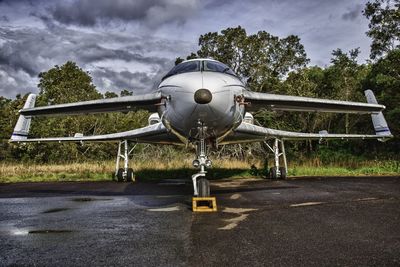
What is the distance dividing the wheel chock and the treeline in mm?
16369

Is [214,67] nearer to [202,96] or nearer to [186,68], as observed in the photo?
[186,68]

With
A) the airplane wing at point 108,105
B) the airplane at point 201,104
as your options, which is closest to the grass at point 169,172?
the airplane at point 201,104

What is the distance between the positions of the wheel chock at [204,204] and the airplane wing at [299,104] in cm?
226

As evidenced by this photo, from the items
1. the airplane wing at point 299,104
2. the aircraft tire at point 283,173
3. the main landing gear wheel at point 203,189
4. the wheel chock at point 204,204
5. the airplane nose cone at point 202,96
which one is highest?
the airplane wing at point 299,104

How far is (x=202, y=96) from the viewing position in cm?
600

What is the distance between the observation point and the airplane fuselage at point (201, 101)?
20.2 ft

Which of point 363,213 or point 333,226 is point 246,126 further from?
point 333,226

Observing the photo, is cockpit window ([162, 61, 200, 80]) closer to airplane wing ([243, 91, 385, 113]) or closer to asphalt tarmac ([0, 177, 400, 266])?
airplane wing ([243, 91, 385, 113])

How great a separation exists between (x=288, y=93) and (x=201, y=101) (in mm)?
24009

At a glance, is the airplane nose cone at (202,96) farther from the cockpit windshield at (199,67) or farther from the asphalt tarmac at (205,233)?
the asphalt tarmac at (205,233)

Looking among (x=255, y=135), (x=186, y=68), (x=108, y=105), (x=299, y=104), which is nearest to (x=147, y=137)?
(x=255, y=135)

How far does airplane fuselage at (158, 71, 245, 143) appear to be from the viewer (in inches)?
243

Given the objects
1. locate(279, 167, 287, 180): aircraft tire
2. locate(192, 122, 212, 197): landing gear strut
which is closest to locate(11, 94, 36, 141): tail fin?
locate(192, 122, 212, 197): landing gear strut

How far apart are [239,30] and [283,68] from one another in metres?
5.97
